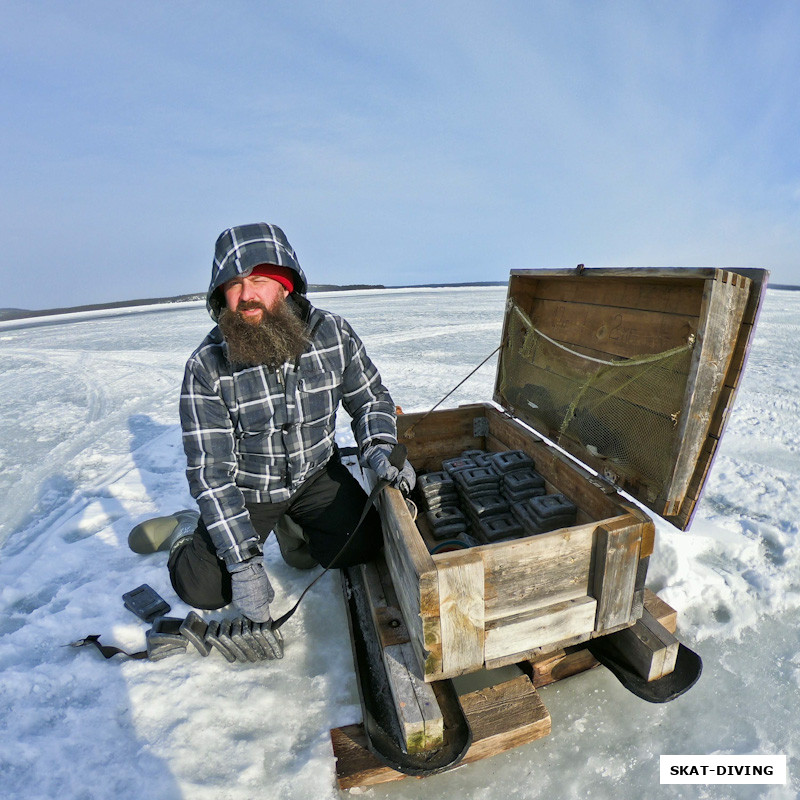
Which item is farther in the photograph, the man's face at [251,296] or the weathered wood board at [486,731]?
the man's face at [251,296]

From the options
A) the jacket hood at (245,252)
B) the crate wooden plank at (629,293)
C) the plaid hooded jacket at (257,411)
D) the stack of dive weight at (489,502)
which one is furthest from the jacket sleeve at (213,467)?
the crate wooden plank at (629,293)

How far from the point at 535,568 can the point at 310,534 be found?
1.52 metres

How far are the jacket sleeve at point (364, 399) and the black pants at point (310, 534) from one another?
0.33 m

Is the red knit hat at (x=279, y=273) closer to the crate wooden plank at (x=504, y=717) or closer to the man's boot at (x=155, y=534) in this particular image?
the man's boot at (x=155, y=534)

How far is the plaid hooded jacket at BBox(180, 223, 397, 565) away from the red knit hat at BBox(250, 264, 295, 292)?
0.06m

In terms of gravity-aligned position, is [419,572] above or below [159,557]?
above

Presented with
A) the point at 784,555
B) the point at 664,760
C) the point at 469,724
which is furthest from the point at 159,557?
the point at 784,555

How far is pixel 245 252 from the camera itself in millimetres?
2420

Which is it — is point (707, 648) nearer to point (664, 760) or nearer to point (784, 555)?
point (664, 760)

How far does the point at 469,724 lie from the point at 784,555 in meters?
2.37

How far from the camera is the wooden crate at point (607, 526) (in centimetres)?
175

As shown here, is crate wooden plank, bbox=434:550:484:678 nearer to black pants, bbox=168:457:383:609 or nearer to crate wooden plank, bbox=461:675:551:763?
crate wooden plank, bbox=461:675:551:763

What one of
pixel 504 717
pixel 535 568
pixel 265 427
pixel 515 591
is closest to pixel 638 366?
pixel 535 568

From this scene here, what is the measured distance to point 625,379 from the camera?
2404 mm
